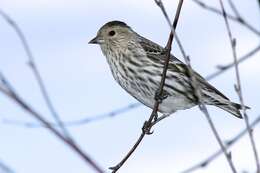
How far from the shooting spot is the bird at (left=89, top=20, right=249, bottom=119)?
30.2ft

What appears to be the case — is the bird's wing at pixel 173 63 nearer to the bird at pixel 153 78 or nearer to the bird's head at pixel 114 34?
the bird at pixel 153 78

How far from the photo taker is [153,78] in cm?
920

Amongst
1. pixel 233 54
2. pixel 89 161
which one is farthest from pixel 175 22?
pixel 89 161

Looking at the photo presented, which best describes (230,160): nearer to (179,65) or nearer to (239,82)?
(239,82)

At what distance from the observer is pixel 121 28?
35.3ft

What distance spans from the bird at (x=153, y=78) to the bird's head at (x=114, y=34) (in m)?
0.08

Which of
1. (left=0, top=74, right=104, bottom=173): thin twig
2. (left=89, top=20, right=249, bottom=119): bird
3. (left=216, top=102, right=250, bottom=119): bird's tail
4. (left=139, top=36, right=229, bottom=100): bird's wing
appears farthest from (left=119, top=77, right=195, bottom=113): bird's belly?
(left=0, top=74, right=104, bottom=173): thin twig

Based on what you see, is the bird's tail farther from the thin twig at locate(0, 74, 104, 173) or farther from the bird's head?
the thin twig at locate(0, 74, 104, 173)

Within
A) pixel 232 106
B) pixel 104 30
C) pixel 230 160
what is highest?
pixel 104 30

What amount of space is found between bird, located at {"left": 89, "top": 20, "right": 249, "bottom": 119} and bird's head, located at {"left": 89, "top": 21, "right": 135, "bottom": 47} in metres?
0.08

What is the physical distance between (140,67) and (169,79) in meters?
0.44

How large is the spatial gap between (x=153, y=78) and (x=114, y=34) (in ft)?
5.34

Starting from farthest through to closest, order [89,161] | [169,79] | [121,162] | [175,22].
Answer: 1. [169,79]
2. [121,162]
3. [175,22]
4. [89,161]

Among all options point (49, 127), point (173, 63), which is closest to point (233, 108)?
point (173, 63)
